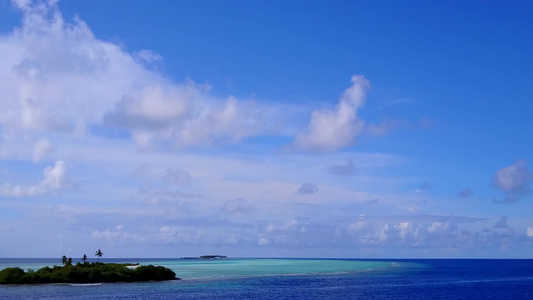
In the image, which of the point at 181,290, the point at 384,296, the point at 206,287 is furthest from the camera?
the point at 206,287

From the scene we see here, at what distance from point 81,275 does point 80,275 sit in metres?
0.26

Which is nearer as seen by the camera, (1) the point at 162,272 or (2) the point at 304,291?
(2) the point at 304,291

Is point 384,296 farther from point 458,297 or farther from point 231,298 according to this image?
point 231,298

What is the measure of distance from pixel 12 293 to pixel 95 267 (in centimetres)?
3386

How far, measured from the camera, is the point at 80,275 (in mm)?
137500

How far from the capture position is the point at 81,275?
138m

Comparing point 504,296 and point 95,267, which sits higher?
point 95,267

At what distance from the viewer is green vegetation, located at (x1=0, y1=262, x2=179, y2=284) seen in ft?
433

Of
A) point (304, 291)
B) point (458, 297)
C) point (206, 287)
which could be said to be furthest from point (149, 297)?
point (458, 297)

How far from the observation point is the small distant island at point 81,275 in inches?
5192

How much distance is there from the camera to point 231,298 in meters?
104

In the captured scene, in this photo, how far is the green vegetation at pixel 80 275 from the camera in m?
132

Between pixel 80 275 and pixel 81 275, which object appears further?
pixel 81 275

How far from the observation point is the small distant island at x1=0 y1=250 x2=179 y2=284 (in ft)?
433
